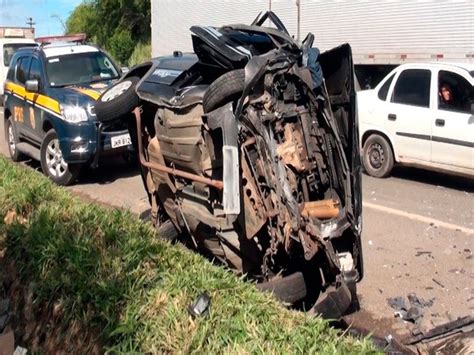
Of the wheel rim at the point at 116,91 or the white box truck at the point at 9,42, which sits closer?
the wheel rim at the point at 116,91

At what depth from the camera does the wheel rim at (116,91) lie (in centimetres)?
549

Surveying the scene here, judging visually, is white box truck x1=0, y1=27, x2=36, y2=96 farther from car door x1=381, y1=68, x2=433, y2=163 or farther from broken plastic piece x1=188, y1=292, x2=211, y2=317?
broken plastic piece x1=188, y1=292, x2=211, y2=317

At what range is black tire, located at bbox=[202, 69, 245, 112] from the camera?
409cm

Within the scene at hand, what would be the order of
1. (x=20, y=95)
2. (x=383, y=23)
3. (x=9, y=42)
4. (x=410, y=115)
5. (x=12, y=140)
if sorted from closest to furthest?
1. (x=410, y=115)
2. (x=20, y=95)
3. (x=12, y=140)
4. (x=383, y=23)
5. (x=9, y=42)

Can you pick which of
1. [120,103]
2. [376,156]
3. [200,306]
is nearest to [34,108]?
[120,103]

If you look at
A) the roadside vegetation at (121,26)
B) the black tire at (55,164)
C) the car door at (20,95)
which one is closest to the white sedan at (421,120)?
the black tire at (55,164)

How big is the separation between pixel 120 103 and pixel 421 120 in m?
5.25

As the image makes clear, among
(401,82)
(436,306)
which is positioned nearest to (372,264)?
(436,306)

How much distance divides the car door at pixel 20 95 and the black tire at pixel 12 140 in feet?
0.99

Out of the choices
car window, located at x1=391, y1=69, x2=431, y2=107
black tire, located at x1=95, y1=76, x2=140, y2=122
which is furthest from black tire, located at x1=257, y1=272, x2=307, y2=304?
car window, located at x1=391, y1=69, x2=431, y2=107

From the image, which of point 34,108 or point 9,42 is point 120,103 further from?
point 9,42

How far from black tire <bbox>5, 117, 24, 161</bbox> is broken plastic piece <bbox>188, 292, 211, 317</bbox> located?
30.0 ft

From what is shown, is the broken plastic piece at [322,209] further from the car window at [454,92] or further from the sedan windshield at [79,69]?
the sedan windshield at [79,69]

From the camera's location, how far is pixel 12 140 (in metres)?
12.1
